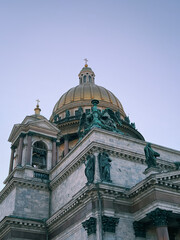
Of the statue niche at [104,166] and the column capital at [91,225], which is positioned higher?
the statue niche at [104,166]

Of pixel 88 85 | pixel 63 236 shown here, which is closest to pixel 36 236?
pixel 63 236

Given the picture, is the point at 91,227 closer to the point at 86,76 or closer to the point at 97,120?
the point at 97,120

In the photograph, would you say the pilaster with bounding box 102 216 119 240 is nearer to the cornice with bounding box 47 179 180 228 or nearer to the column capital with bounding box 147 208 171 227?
the cornice with bounding box 47 179 180 228

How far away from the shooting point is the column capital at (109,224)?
62.3 ft

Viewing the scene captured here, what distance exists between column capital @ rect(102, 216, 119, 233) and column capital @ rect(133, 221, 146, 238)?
4.48 ft

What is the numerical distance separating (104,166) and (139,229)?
429 centimetres

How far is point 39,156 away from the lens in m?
31.1

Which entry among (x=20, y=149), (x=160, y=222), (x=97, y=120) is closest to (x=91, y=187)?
(x=160, y=222)

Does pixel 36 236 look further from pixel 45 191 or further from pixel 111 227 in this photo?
pixel 111 227

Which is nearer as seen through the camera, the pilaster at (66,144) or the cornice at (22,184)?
the cornice at (22,184)

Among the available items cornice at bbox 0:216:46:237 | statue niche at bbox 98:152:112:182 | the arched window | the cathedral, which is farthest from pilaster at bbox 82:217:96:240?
A: the arched window

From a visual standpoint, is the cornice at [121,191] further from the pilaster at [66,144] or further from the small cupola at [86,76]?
the small cupola at [86,76]

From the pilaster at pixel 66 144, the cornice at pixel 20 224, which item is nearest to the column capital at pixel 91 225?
the cornice at pixel 20 224

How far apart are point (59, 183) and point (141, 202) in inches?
333
